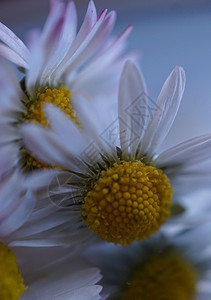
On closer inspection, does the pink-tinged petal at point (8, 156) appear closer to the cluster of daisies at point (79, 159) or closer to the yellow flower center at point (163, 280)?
the cluster of daisies at point (79, 159)

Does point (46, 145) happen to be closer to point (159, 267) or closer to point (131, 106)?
point (131, 106)

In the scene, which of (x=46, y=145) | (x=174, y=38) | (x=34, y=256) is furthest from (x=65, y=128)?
(x=174, y=38)

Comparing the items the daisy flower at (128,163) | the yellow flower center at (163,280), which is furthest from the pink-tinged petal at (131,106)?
the yellow flower center at (163,280)

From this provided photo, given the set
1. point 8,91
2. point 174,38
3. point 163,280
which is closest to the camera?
point 8,91

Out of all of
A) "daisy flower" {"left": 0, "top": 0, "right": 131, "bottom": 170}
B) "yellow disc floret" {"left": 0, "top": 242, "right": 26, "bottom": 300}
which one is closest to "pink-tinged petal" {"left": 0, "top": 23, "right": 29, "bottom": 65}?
"daisy flower" {"left": 0, "top": 0, "right": 131, "bottom": 170}

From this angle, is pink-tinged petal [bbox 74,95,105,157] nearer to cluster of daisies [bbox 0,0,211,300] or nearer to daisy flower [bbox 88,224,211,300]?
cluster of daisies [bbox 0,0,211,300]
